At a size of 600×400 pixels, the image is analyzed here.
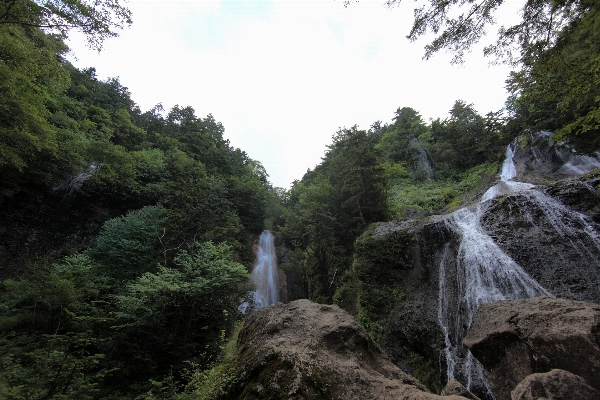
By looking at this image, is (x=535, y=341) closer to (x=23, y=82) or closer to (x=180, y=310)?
(x=180, y=310)

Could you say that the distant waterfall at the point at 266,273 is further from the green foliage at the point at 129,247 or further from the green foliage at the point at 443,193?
the green foliage at the point at 443,193

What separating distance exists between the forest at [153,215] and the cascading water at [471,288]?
1.87 metres

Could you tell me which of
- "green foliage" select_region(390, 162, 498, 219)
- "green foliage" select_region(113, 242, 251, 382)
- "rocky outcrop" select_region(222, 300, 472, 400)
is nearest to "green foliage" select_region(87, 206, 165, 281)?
"green foliage" select_region(113, 242, 251, 382)

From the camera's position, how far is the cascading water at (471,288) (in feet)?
22.0

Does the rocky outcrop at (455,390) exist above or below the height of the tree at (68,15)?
below

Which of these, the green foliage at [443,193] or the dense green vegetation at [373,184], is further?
the green foliage at [443,193]

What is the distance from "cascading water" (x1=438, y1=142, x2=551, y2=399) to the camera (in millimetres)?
6699

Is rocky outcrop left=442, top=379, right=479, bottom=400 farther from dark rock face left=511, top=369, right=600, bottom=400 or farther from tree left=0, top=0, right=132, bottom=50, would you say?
tree left=0, top=0, right=132, bottom=50

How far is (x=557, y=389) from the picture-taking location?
194 cm

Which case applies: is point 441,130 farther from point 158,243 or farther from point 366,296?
point 158,243

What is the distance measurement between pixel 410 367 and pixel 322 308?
517cm

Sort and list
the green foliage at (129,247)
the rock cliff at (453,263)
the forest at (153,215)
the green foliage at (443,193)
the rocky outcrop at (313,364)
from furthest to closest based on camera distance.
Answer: the green foliage at (443,193)
the green foliage at (129,247)
the rock cliff at (453,263)
the forest at (153,215)
the rocky outcrop at (313,364)

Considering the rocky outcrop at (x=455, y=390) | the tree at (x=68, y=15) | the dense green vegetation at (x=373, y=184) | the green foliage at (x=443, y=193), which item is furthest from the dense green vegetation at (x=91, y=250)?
the green foliage at (x=443, y=193)

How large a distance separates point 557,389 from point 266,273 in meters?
18.9
